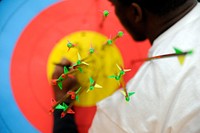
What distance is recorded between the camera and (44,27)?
0.76 meters

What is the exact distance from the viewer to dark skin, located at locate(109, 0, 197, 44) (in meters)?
0.61

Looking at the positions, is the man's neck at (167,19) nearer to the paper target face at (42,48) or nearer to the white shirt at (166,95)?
the white shirt at (166,95)

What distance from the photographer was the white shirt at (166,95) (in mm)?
535

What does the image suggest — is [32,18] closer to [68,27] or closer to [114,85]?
[68,27]

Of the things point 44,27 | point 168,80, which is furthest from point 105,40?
point 168,80

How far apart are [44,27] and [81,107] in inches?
8.6

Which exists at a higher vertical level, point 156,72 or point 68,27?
point 68,27

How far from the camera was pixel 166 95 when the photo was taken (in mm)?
549

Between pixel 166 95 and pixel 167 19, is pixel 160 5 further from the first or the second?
pixel 166 95

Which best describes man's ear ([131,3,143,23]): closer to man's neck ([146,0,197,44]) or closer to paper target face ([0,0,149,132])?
man's neck ([146,0,197,44])

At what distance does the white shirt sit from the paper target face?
0.13m

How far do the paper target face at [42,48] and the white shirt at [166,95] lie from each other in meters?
0.13

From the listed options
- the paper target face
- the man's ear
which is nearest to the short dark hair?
the man's ear

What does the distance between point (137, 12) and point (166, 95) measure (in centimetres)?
19
